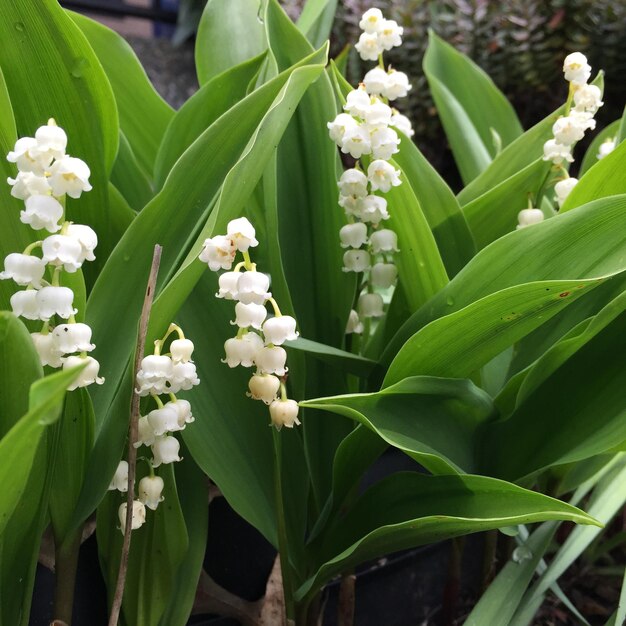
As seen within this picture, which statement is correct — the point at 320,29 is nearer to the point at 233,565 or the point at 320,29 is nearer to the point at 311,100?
the point at 311,100

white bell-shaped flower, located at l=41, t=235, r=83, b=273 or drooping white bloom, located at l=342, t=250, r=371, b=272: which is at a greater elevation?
white bell-shaped flower, located at l=41, t=235, r=83, b=273

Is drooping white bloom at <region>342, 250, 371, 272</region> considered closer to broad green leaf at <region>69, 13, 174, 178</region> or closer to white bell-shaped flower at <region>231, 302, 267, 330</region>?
white bell-shaped flower at <region>231, 302, 267, 330</region>

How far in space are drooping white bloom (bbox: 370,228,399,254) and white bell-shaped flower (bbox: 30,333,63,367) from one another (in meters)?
0.33

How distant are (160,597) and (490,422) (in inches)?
14.2

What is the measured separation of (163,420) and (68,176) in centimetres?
19

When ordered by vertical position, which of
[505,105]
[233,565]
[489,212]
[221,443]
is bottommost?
[233,565]

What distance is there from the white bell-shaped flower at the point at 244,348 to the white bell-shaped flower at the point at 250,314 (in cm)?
2

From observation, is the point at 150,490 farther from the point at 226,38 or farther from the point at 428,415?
the point at 226,38

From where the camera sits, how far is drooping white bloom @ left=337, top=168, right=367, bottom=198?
26.6 inches

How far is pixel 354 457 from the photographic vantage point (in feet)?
2.26

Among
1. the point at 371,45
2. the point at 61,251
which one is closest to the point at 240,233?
the point at 61,251

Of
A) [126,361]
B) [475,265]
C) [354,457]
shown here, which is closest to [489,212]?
[475,265]

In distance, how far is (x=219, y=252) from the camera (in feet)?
1.70

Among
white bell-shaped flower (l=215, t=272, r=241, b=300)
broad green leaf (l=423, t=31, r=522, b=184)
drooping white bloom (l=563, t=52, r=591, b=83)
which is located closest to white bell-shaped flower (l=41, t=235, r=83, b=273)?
white bell-shaped flower (l=215, t=272, r=241, b=300)
